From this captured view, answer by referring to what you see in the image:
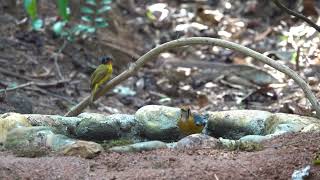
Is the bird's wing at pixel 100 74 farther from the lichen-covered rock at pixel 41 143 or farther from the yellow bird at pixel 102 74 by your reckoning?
the lichen-covered rock at pixel 41 143

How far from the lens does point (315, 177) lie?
9.34 feet

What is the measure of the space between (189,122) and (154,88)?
409cm

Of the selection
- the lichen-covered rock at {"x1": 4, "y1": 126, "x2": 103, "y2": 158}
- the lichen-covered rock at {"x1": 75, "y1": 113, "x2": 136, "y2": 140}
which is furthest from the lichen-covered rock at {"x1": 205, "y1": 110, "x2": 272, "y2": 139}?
the lichen-covered rock at {"x1": 4, "y1": 126, "x2": 103, "y2": 158}

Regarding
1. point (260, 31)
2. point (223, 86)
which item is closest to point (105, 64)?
point (223, 86)

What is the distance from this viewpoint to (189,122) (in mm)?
3816

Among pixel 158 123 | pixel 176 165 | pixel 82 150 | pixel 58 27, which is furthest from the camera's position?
pixel 58 27

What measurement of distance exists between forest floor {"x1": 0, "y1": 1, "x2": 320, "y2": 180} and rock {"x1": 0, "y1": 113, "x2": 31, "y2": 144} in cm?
24

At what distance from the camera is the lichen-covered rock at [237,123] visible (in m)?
3.95

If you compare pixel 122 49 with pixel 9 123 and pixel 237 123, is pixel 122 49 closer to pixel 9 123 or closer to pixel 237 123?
pixel 237 123

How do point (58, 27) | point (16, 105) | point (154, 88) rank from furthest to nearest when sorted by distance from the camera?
point (58, 27) < point (154, 88) < point (16, 105)

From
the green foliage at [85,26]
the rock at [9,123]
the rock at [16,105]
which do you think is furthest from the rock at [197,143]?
the green foliage at [85,26]

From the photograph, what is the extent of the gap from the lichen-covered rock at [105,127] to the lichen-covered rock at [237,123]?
50cm

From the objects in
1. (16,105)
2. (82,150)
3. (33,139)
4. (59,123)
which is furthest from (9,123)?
(16,105)

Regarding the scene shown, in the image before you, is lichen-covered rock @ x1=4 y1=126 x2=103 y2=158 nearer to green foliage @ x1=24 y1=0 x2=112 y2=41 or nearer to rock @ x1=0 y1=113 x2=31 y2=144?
rock @ x1=0 y1=113 x2=31 y2=144
